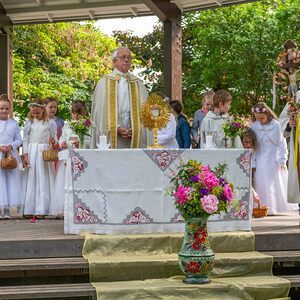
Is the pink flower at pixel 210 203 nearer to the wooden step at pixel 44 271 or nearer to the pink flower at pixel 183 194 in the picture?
the pink flower at pixel 183 194

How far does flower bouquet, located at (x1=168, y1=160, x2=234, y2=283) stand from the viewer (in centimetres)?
755

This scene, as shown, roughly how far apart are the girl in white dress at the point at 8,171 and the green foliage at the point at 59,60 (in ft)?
38.1

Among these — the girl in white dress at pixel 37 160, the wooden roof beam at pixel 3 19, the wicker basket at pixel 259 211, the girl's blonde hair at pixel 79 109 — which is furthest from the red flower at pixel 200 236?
the wooden roof beam at pixel 3 19

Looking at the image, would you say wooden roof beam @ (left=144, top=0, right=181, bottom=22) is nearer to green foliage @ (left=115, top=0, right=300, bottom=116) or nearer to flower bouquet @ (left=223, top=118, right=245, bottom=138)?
flower bouquet @ (left=223, top=118, right=245, bottom=138)

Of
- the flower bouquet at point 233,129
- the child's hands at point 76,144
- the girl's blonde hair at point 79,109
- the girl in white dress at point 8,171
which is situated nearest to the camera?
the flower bouquet at point 233,129

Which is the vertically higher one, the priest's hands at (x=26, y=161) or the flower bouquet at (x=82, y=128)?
the flower bouquet at (x=82, y=128)

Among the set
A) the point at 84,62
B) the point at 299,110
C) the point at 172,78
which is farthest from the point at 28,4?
the point at 84,62

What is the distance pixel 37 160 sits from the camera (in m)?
11.3

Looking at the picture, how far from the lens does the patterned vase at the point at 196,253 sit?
25.2ft

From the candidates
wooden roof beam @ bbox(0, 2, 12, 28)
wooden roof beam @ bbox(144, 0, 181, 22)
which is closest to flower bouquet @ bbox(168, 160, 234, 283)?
wooden roof beam @ bbox(144, 0, 181, 22)

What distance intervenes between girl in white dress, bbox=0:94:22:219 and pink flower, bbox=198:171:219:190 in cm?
414

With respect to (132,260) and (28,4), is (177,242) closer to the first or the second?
(132,260)

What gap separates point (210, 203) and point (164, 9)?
6711 millimetres

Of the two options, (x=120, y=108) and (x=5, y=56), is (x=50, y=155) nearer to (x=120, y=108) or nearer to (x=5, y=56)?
(x=120, y=108)
